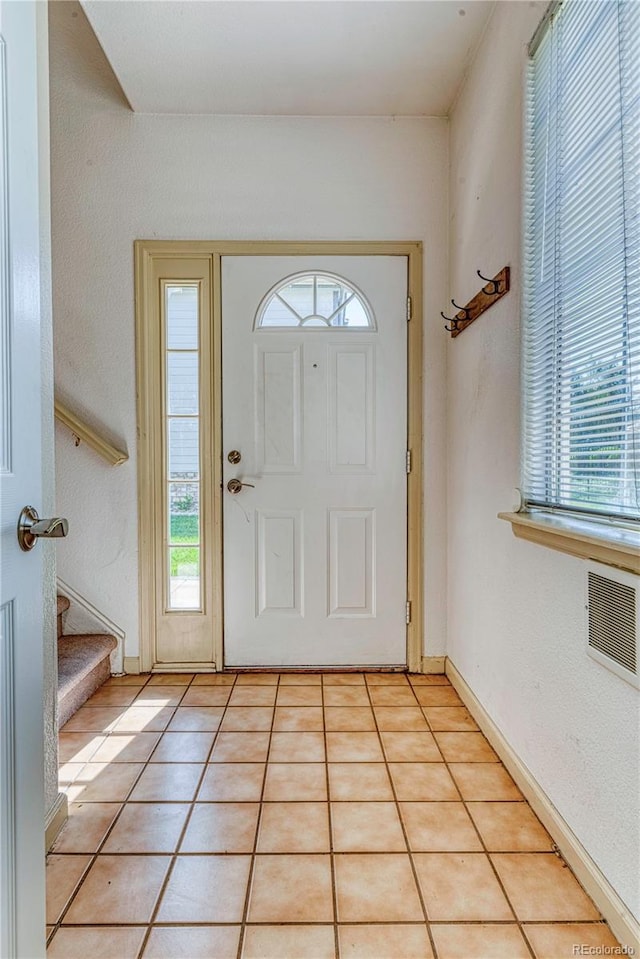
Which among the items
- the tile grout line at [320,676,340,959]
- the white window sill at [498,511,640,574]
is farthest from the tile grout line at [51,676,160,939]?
the white window sill at [498,511,640,574]

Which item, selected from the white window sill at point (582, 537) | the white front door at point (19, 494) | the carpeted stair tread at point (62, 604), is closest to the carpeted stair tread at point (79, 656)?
the carpeted stair tread at point (62, 604)

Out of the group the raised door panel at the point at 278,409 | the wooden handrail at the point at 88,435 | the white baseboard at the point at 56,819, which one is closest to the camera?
the white baseboard at the point at 56,819

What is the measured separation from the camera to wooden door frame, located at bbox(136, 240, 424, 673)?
7.60 feet

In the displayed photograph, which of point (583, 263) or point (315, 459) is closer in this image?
point (583, 263)

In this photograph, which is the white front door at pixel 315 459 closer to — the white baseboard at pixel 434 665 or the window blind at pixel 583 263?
the white baseboard at pixel 434 665

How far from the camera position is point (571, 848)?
122 cm

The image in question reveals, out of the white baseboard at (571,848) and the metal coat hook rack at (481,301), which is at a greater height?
the metal coat hook rack at (481,301)

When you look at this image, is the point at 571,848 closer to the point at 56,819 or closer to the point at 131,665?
the point at 56,819

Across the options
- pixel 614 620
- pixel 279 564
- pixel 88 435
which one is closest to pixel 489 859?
pixel 614 620

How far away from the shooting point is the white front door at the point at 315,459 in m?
2.33

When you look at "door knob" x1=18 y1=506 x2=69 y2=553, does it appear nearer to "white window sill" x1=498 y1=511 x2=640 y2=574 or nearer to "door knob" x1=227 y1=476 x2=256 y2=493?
"white window sill" x1=498 y1=511 x2=640 y2=574

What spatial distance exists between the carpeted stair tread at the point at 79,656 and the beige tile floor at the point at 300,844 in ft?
0.54

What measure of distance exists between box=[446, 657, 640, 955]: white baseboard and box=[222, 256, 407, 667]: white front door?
78 centimetres

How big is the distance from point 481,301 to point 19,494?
163 centimetres
